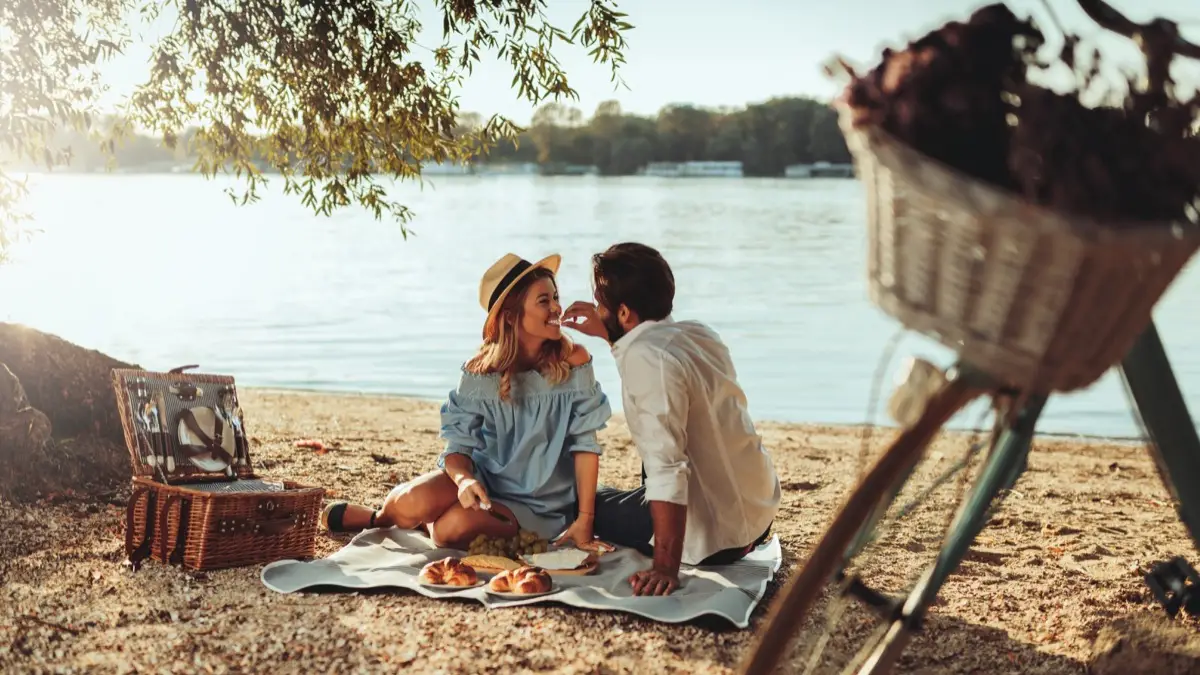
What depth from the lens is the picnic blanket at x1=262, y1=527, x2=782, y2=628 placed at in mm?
4309

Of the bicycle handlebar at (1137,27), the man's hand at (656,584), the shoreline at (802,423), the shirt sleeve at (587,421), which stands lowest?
the shoreline at (802,423)

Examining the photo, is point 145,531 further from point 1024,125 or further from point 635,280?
point 1024,125

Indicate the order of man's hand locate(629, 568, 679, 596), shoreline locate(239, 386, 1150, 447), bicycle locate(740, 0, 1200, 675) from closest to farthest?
bicycle locate(740, 0, 1200, 675)
man's hand locate(629, 568, 679, 596)
shoreline locate(239, 386, 1150, 447)

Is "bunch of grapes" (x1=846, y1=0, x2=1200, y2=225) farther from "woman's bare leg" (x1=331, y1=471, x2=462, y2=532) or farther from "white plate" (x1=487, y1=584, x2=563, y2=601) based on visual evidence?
"woman's bare leg" (x1=331, y1=471, x2=462, y2=532)

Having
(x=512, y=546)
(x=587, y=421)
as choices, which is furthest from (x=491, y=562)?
(x=587, y=421)

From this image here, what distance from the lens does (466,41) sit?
705 cm

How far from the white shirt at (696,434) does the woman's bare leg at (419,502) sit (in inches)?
45.3

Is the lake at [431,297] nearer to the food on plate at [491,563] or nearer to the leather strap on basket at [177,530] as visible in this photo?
the food on plate at [491,563]

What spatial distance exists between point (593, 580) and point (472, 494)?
615 millimetres

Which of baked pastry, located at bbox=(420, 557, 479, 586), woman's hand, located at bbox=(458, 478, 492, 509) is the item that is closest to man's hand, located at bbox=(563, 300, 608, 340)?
woman's hand, located at bbox=(458, 478, 492, 509)

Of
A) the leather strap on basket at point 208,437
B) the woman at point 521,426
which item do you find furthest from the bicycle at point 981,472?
the leather strap on basket at point 208,437

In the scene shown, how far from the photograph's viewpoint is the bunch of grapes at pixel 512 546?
5004mm

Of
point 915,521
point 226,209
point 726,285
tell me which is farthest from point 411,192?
point 915,521

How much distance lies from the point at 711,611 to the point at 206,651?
173 cm
